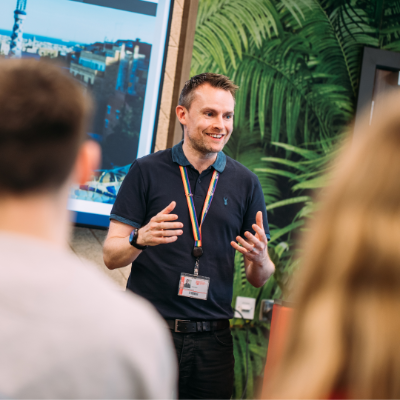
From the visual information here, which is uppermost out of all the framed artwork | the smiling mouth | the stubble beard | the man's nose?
the framed artwork

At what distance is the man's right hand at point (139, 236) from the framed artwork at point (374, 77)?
2.07 metres

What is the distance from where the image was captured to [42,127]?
0.61m

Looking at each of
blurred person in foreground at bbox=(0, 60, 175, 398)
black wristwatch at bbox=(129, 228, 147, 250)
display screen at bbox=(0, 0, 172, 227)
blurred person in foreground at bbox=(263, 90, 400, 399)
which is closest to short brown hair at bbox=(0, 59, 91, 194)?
blurred person in foreground at bbox=(0, 60, 175, 398)

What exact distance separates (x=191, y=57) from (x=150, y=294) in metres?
1.55

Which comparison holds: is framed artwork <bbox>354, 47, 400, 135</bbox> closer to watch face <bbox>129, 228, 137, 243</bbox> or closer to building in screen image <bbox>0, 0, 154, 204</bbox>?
building in screen image <bbox>0, 0, 154, 204</bbox>

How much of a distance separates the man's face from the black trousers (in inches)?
33.6

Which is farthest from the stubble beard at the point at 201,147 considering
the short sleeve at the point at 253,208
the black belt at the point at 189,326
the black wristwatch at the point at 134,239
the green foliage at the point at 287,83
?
the green foliage at the point at 287,83

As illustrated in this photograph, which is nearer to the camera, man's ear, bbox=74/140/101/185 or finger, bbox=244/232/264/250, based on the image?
man's ear, bbox=74/140/101/185

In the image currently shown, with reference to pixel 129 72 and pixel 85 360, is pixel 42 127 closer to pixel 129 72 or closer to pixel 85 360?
pixel 85 360

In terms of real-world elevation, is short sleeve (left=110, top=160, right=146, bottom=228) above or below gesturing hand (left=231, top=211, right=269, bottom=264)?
above

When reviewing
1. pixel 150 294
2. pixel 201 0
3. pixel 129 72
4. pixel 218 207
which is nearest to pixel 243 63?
pixel 201 0

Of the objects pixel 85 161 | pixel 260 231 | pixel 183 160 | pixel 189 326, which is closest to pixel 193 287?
pixel 189 326

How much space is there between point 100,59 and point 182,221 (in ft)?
4.09

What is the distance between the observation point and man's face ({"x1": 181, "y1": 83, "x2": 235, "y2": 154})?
2.14 m
